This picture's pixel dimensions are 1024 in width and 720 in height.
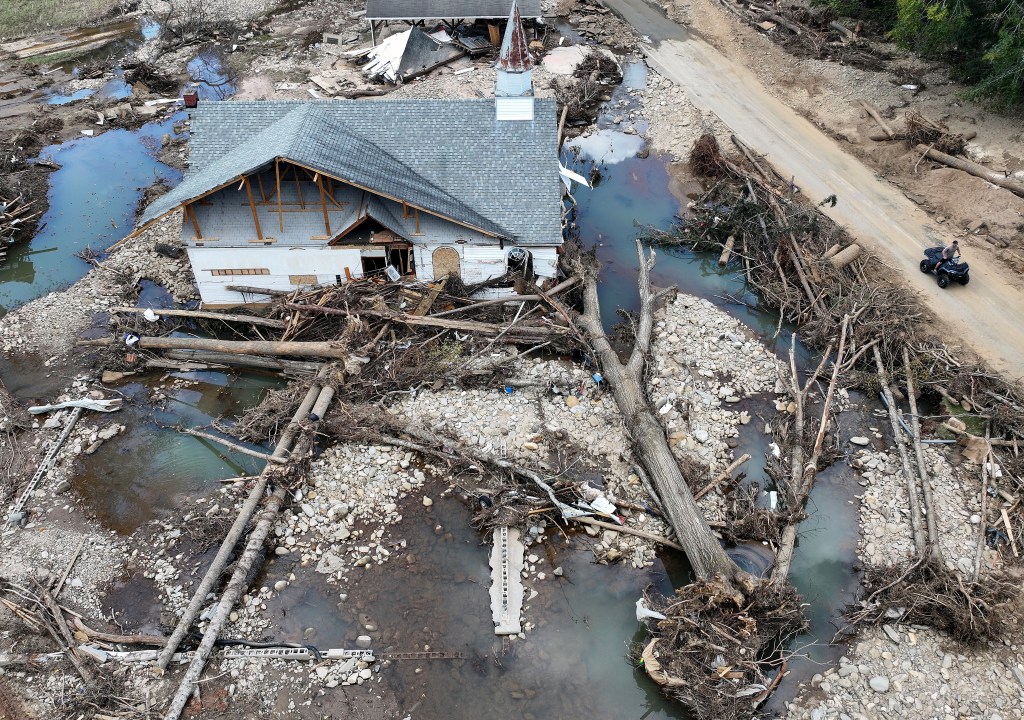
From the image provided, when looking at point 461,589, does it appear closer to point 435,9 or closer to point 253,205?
point 253,205

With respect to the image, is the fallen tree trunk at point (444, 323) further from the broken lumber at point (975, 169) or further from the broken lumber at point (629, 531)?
the broken lumber at point (975, 169)

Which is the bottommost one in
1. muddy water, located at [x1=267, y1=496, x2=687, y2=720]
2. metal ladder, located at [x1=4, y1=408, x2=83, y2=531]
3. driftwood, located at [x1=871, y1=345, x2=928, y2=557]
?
muddy water, located at [x1=267, y1=496, x2=687, y2=720]

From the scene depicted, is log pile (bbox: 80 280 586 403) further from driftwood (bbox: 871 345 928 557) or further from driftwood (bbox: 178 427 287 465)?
driftwood (bbox: 871 345 928 557)

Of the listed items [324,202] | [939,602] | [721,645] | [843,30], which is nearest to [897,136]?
[843,30]

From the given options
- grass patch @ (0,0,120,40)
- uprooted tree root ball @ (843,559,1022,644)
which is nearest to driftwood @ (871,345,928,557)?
uprooted tree root ball @ (843,559,1022,644)

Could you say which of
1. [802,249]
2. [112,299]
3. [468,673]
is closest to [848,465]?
[802,249]

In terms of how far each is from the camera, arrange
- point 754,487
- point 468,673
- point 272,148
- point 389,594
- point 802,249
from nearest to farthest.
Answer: point 468,673 → point 389,594 → point 754,487 → point 272,148 → point 802,249

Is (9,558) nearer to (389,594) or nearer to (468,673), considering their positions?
(389,594)
